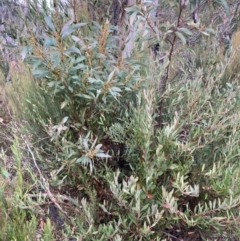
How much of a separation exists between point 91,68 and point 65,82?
145 millimetres

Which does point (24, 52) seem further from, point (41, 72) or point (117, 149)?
point (117, 149)

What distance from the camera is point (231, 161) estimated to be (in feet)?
5.16

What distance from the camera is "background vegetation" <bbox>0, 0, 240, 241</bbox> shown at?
1.37 metres

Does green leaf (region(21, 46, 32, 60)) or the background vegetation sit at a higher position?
green leaf (region(21, 46, 32, 60))

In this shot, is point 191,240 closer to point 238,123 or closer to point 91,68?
point 238,123

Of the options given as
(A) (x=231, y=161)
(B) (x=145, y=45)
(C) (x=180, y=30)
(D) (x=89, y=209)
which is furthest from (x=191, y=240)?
(B) (x=145, y=45)

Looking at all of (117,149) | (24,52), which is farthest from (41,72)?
(117,149)

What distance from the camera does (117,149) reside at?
1.75 m

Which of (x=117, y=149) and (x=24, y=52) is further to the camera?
(x=117, y=149)

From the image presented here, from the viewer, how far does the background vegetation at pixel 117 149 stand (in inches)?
54.1

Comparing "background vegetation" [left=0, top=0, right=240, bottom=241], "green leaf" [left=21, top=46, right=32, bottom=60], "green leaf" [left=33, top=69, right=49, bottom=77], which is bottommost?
"background vegetation" [left=0, top=0, right=240, bottom=241]

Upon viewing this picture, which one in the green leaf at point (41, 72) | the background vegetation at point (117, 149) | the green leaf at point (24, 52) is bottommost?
the background vegetation at point (117, 149)

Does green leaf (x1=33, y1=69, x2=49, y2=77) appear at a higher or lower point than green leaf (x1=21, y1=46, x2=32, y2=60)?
lower

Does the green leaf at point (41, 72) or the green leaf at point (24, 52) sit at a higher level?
the green leaf at point (24, 52)
